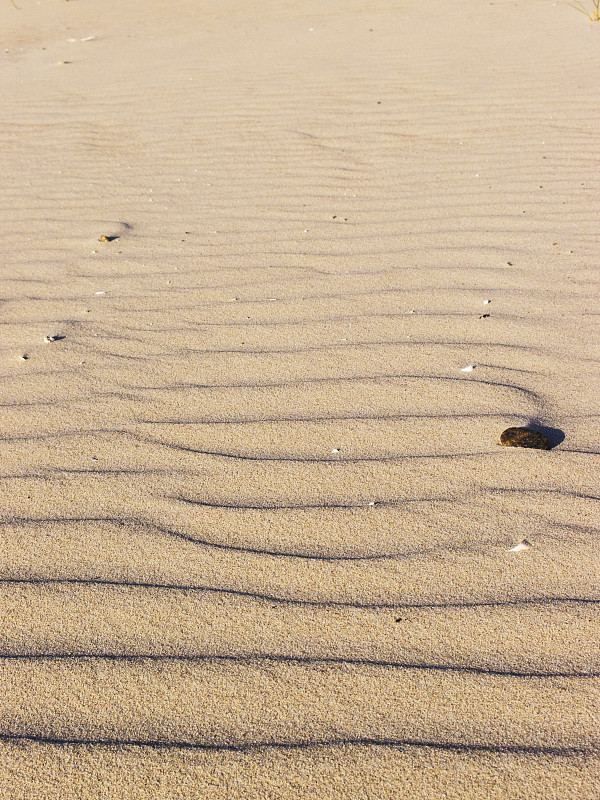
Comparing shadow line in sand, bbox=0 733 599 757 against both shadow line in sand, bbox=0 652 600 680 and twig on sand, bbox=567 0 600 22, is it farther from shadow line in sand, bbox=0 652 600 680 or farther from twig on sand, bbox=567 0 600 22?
twig on sand, bbox=567 0 600 22

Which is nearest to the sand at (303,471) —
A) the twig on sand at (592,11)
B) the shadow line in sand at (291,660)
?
the shadow line in sand at (291,660)

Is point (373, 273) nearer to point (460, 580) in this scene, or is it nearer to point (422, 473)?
point (422, 473)

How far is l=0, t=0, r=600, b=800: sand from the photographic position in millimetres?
1322

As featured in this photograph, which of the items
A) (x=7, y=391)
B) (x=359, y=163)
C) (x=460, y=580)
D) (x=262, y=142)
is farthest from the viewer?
(x=262, y=142)

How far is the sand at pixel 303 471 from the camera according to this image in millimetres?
1322

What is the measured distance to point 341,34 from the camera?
7469 millimetres

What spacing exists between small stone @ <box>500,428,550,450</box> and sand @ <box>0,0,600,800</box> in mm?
35

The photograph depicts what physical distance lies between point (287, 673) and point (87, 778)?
15.1 inches

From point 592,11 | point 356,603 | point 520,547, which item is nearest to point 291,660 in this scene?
point 356,603

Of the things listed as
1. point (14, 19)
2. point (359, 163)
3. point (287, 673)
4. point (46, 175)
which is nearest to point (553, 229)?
point (359, 163)

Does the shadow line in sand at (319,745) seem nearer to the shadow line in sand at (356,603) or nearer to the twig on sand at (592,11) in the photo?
the shadow line in sand at (356,603)

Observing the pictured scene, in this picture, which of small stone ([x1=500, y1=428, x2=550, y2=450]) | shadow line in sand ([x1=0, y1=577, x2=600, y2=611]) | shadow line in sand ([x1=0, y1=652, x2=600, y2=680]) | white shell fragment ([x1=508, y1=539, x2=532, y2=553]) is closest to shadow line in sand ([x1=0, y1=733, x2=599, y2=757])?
shadow line in sand ([x1=0, y1=652, x2=600, y2=680])

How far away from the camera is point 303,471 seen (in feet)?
6.50

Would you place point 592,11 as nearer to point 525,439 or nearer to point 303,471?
point 525,439
